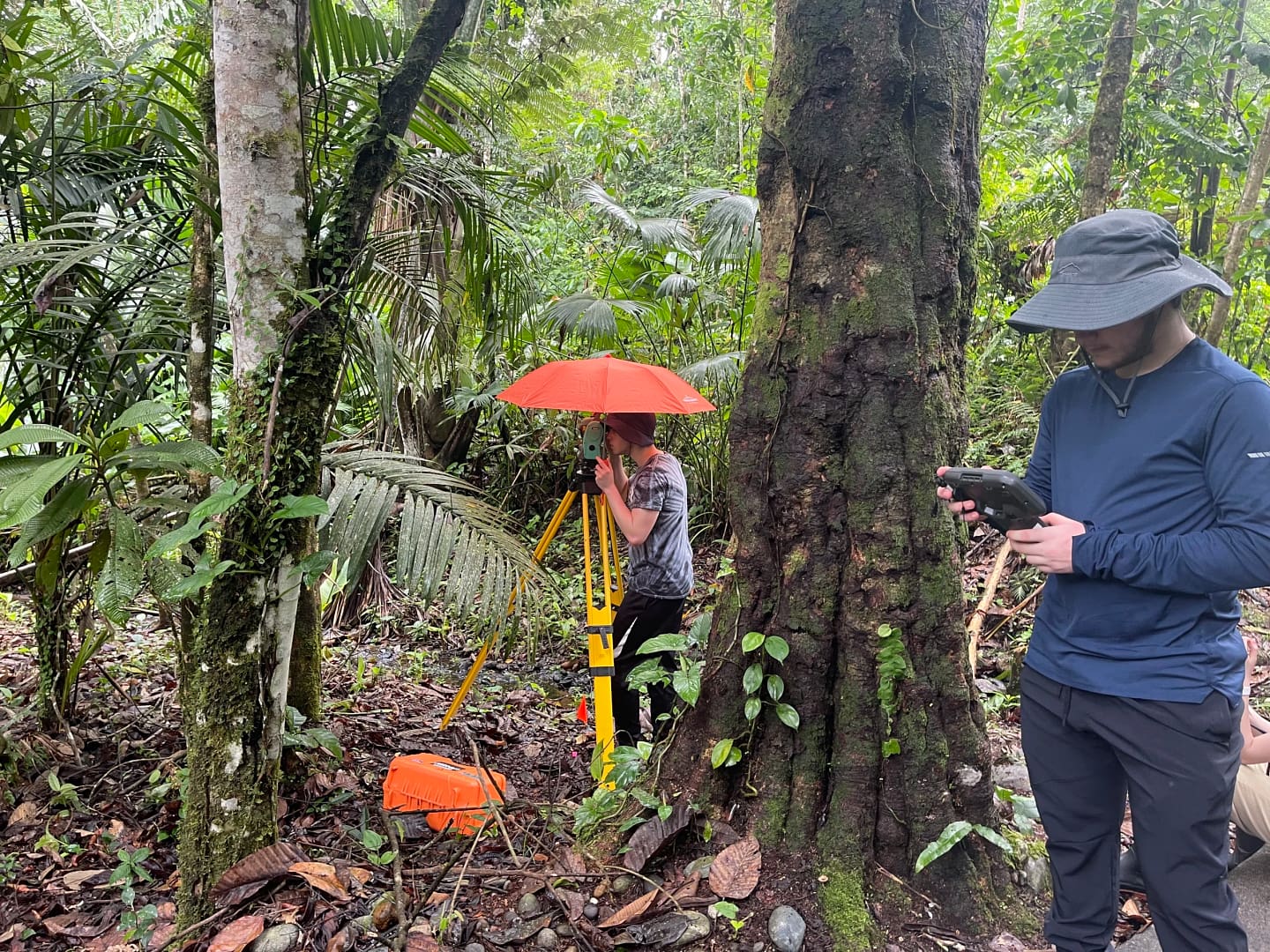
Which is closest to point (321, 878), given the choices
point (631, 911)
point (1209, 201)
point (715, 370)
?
point (631, 911)

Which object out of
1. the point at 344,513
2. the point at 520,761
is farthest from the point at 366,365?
the point at 520,761

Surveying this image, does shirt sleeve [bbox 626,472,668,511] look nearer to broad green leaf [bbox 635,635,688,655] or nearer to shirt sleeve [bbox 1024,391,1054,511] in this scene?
broad green leaf [bbox 635,635,688,655]

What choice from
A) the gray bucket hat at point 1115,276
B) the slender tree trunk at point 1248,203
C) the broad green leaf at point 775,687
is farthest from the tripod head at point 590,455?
the slender tree trunk at point 1248,203

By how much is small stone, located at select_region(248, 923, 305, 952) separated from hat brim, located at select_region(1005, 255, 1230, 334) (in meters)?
2.34

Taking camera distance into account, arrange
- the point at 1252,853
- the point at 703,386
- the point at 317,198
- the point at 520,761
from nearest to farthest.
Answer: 1. the point at 317,198
2. the point at 1252,853
3. the point at 520,761
4. the point at 703,386

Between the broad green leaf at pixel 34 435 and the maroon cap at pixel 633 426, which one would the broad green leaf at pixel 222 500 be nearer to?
the broad green leaf at pixel 34 435

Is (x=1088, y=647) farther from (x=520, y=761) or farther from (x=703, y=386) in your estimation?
(x=703, y=386)

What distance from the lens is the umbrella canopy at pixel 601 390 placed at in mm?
3186

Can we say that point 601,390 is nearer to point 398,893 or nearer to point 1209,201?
point 398,893

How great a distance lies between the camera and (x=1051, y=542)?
5.81ft

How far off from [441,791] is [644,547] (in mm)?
1296

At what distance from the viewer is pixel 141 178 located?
3084 mm

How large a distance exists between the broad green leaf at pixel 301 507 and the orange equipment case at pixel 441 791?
4.14 feet

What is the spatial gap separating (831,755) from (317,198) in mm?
2183
